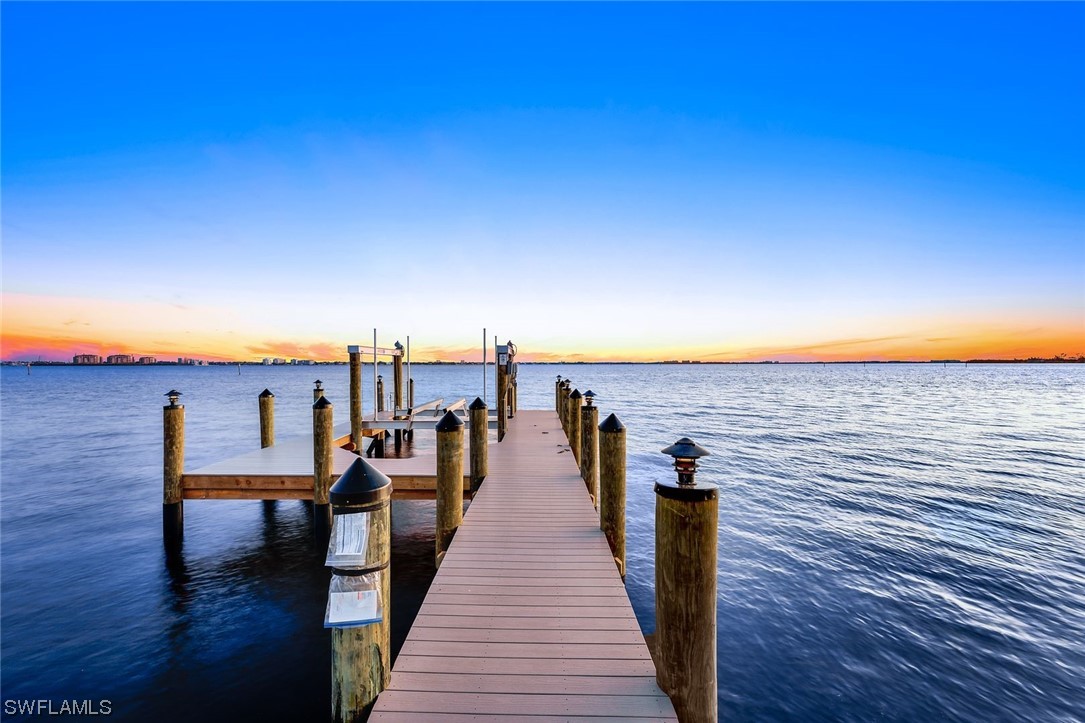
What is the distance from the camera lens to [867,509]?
43.5 ft

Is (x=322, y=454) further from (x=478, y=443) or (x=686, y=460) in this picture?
(x=686, y=460)

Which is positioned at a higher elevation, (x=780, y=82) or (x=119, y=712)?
(x=780, y=82)

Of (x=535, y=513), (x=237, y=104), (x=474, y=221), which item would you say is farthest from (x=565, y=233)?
(x=535, y=513)

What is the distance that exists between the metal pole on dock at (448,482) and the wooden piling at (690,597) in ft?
12.9

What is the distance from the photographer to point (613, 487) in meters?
6.27

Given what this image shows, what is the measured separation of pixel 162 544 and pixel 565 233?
21.5 metres

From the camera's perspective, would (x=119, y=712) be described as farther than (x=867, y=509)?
No

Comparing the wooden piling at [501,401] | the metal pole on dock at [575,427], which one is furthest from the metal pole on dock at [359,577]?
the wooden piling at [501,401]

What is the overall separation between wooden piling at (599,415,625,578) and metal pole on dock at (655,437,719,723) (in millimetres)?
3234

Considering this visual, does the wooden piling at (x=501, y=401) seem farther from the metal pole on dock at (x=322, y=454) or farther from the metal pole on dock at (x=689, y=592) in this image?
the metal pole on dock at (x=689, y=592)

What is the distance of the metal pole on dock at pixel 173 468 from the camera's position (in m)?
9.23

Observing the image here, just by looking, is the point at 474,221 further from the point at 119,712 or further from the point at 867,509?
the point at 119,712

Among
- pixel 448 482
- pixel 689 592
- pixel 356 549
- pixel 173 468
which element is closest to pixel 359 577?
pixel 356 549
